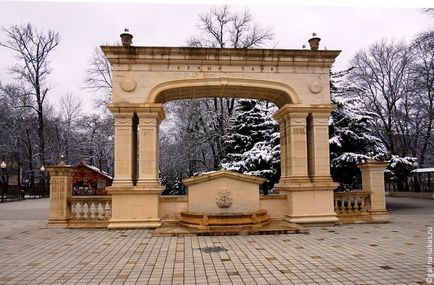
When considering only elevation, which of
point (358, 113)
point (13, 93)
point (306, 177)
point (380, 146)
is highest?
point (13, 93)

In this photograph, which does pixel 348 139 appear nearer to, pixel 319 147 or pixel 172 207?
pixel 319 147

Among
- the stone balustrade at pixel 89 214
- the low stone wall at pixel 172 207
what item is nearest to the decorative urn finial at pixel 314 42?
the low stone wall at pixel 172 207

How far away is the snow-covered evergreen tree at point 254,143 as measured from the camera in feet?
61.8

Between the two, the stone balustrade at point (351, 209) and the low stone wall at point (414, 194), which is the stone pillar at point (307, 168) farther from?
the low stone wall at point (414, 194)

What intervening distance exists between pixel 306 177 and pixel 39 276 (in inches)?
332

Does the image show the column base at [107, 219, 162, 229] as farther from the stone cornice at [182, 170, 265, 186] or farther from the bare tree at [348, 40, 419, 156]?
the bare tree at [348, 40, 419, 156]

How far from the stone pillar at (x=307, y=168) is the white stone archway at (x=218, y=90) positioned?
0.10 ft

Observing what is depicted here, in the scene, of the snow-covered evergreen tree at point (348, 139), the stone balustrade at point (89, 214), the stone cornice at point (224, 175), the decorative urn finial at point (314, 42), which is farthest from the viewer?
the snow-covered evergreen tree at point (348, 139)

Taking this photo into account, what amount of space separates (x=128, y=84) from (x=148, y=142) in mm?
1955

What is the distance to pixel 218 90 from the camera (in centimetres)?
1298

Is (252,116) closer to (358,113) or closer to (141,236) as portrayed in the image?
(358,113)

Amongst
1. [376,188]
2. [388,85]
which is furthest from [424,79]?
[376,188]

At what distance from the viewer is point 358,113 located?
18516 millimetres

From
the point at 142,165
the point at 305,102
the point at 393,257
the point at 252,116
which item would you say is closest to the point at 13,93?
the point at 252,116
